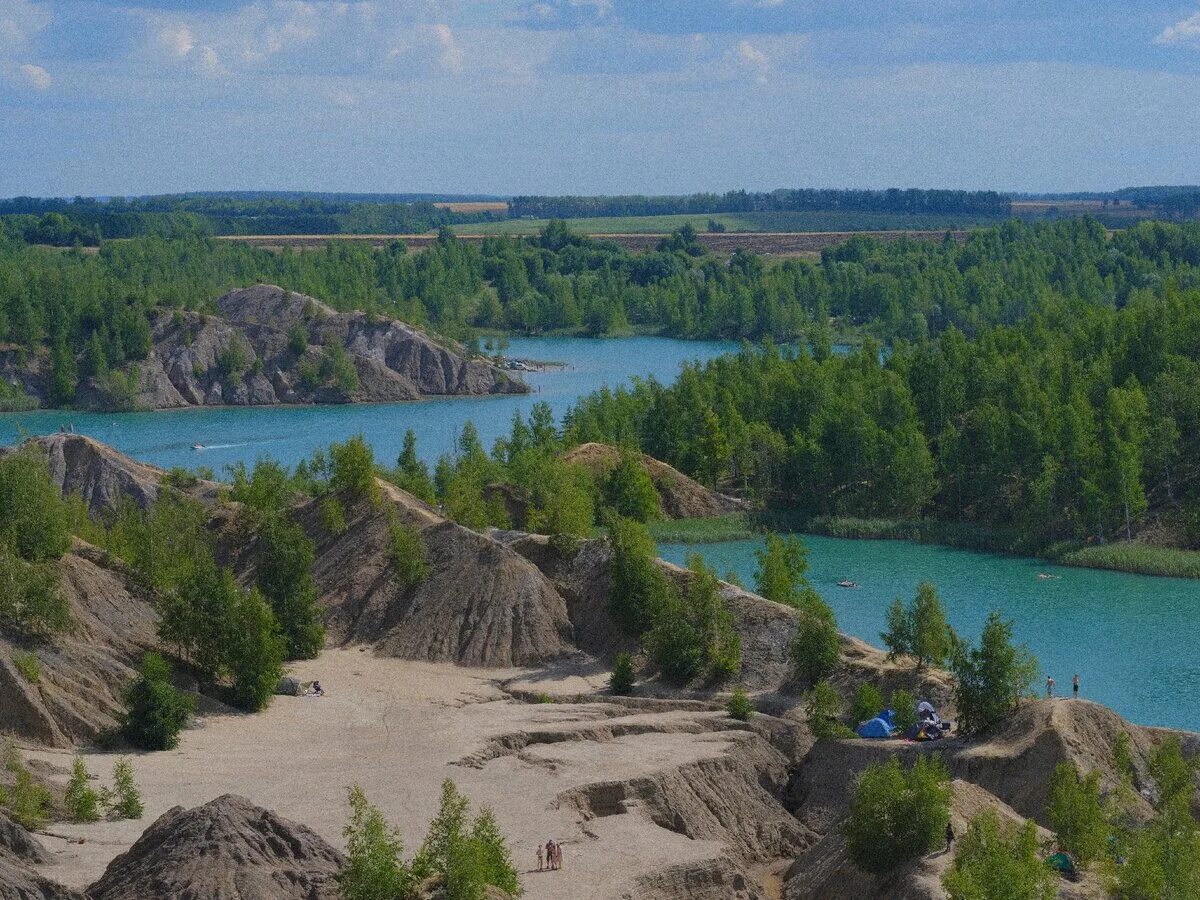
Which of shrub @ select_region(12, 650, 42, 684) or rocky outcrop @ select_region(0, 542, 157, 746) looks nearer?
rocky outcrop @ select_region(0, 542, 157, 746)

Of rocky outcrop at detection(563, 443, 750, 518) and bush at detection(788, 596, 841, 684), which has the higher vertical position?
bush at detection(788, 596, 841, 684)

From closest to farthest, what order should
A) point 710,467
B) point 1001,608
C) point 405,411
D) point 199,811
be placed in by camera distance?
1. point 199,811
2. point 1001,608
3. point 710,467
4. point 405,411

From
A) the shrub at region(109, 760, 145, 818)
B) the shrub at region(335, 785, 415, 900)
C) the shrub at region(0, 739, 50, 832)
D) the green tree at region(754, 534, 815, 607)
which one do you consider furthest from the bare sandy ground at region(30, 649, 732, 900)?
the green tree at region(754, 534, 815, 607)

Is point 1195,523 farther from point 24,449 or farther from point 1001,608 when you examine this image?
point 24,449

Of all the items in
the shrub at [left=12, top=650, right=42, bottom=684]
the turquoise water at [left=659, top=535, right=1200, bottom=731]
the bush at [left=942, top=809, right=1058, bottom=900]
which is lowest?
the turquoise water at [left=659, top=535, right=1200, bottom=731]

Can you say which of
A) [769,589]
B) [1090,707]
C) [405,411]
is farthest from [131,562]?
[405,411]

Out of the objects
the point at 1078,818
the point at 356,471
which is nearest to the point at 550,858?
the point at 1078,818

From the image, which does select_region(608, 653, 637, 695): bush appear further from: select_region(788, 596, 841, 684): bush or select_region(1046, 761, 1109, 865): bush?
select_region(1046, 761, 1109, 865): bush

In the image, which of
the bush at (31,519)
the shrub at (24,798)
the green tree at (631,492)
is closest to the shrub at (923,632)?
the shrub at (24,798)
